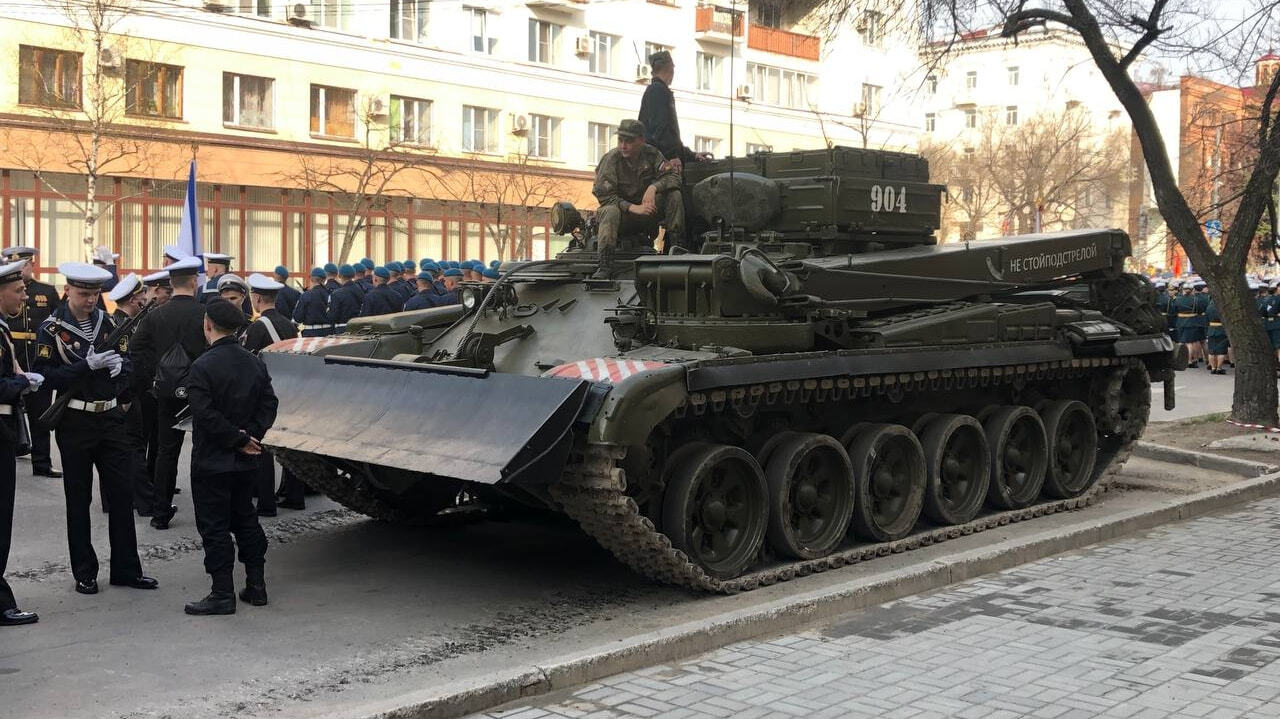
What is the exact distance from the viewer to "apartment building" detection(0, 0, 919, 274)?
3112cm

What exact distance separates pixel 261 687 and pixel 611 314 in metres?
3.85

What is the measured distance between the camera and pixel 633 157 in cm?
1062

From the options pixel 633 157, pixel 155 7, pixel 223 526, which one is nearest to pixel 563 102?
pixel 155 7

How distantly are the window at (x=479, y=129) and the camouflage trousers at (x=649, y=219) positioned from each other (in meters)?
29.0

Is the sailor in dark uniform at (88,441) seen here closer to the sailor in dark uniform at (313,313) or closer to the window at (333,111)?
the sailor in dark uniform at (313,313)

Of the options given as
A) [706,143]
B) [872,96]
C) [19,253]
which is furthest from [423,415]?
[872,96]

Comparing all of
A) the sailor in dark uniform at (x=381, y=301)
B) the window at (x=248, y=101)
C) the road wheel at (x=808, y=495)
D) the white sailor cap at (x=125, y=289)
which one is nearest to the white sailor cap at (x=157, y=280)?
the white sailor cap at (x=125, y=289)

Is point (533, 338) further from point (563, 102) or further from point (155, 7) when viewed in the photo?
point (563, 102)

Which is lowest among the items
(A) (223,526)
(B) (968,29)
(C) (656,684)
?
(C) (656,684)

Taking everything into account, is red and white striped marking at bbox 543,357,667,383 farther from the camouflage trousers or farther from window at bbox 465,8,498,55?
window at bbox 465,8,498,55

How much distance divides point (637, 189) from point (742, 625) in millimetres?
4148

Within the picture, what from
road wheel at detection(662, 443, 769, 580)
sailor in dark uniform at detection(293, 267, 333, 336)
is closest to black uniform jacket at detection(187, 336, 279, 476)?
road wheel at detection(662, 443, 769, 580)

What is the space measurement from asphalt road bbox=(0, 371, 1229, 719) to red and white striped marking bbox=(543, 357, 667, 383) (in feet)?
4.46

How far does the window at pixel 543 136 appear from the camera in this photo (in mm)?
40656
